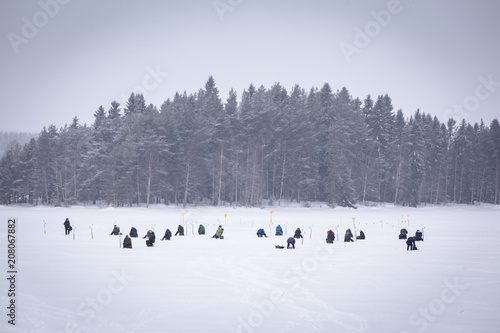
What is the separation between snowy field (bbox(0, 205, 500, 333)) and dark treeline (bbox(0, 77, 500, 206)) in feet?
127

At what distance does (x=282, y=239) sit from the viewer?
27.1 m

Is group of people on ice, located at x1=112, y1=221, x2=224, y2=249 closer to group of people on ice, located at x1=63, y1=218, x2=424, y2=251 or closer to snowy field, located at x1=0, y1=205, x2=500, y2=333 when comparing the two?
group of people on ice, located at x1=63, y1=218, x2=424, y2=251

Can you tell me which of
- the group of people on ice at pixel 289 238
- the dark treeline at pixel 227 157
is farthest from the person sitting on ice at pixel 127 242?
the dark treeline at pixel 227 157

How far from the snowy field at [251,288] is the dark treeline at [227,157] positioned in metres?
38.7

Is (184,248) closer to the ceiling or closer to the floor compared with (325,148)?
closer to the floor

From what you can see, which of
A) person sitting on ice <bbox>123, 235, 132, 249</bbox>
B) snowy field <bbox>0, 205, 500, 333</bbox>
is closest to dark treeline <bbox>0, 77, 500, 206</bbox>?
person sitting on ice <bbox>123, 235, 132, 249</bbox>

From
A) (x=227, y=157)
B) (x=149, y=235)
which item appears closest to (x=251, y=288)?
(x=149, y=235)

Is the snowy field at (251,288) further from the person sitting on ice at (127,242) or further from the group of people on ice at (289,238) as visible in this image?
the group of people on ice at (289,238)

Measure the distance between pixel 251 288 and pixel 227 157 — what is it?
52.6 metres

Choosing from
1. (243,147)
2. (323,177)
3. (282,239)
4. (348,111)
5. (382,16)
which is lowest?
(282,239)

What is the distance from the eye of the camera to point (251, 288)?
43.4 feet

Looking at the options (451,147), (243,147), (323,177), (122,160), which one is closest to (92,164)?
(122,160)

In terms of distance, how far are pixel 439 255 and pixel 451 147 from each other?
254 feet

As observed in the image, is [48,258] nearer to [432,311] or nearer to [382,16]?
[432,311]
